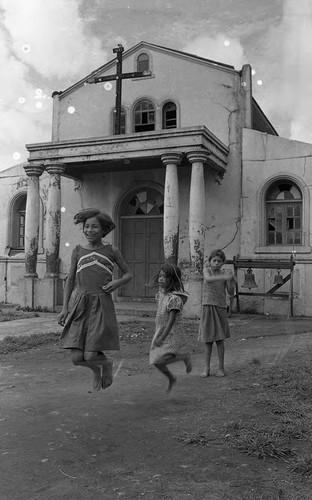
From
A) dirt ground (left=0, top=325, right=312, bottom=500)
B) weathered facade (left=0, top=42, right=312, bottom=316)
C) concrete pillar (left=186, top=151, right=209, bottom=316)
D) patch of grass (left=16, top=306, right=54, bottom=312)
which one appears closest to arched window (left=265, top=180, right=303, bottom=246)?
weathered facade (left=0, top=42, right=312, bottom=316)

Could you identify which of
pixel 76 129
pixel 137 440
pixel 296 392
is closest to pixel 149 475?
pixel 137 440

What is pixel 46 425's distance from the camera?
3.91 meters

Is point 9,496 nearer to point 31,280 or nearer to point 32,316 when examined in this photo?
point 32,316

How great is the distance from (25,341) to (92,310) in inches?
165

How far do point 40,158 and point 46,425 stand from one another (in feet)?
32.4

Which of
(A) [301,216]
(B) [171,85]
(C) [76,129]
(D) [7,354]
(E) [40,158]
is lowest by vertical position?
(D) [7,354]

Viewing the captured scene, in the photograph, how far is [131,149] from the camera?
12.0 meters

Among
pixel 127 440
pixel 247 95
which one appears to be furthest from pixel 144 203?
pixel 127 440

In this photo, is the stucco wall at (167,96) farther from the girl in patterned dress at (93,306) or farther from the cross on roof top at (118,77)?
the girl in patterned dress at (93,306)

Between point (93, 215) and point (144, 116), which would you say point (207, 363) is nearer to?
point (93, 215)

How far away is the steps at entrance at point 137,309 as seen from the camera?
39.9ft

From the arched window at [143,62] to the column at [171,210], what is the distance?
4070mm

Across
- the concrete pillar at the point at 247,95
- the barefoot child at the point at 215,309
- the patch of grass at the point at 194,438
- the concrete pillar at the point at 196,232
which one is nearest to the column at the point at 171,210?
the concrete pillar at the point at 196,232

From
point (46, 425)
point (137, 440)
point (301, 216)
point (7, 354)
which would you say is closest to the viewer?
point (137, 440)
